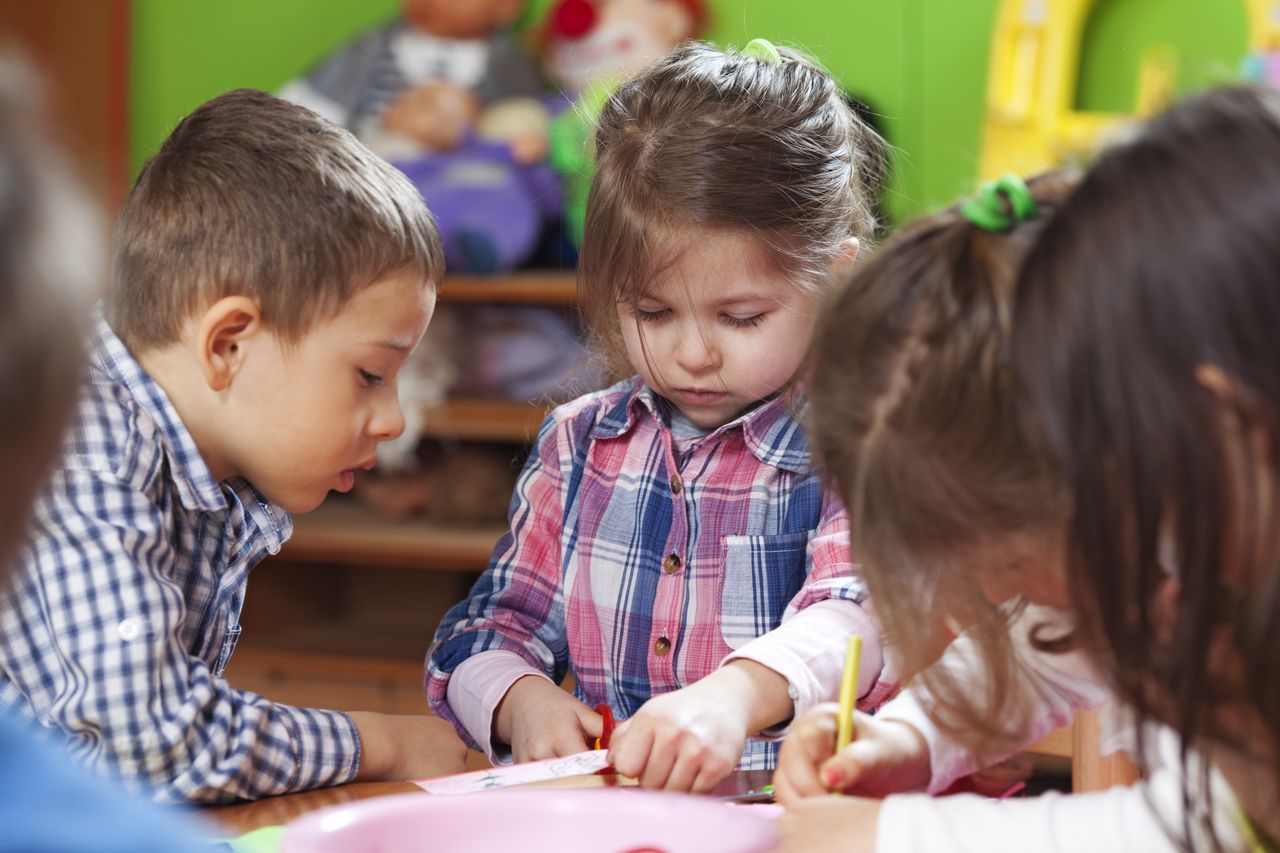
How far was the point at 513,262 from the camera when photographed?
2.67 meters

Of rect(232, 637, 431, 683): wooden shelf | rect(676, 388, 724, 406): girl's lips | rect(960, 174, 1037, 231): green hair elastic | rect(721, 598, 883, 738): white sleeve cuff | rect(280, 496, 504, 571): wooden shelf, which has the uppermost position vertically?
rect(960, 174, 1037, 231): green hair elastic

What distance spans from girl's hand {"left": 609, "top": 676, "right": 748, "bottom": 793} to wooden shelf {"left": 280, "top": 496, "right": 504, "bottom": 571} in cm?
176

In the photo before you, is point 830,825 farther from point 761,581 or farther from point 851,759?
point 761,581

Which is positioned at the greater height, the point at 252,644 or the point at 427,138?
the point at 427,138

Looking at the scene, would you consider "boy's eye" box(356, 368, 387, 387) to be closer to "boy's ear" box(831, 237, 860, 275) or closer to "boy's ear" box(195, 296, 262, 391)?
"boy's ear" box(195, 296, 262, 391)

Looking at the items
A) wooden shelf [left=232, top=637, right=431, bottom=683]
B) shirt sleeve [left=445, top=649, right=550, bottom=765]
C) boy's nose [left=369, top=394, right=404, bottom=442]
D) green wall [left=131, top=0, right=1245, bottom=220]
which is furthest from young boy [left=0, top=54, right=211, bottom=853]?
wooden shelf [left=232, top=637, right=431, bottom=683]

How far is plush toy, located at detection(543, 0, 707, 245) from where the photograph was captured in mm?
2650

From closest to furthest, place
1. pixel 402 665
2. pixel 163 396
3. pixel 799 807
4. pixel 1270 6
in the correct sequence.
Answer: pixel 799 807 < pixel 163 396 < pixel 1270 6 < pixel 402 665

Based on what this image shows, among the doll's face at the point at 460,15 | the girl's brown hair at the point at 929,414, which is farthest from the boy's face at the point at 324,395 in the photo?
the doll's face at the point at 460,15

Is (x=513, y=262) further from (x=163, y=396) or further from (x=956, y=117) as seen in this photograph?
(x=163, y=396)

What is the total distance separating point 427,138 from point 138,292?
1.86 m

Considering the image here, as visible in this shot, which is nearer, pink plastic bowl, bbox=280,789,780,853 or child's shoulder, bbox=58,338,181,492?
pink plastic bowl, bbox=280,789,780,853

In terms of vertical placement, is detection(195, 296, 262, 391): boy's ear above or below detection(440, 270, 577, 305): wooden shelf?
above

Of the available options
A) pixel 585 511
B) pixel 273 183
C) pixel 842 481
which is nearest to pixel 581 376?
pixel 585 511
